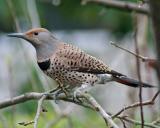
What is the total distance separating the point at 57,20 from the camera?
8.95 m

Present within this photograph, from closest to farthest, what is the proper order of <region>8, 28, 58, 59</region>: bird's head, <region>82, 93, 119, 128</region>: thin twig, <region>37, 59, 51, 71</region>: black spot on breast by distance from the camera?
<region>82, 93, 119, 128</region>: thin twig → <region>37, 59, 51, 71</region>: black spot on breast → <region>8, 28, 58, 59</region>: bird's head

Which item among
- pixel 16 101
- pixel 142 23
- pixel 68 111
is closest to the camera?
pixel 16 101

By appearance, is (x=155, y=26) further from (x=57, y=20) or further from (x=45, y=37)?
(x=57, y=20)

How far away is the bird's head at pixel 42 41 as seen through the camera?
3.66m

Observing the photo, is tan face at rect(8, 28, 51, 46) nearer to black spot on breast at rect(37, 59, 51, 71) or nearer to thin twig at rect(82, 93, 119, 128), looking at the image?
black spot on breast at rect(37, 59, 51, 71)

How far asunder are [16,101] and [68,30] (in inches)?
243

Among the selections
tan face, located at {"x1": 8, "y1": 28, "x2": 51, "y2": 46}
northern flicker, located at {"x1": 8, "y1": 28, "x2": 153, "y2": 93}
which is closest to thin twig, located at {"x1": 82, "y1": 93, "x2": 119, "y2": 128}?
northern flicker, located at {"x1": 8, "y1": 28, "x2": 153, "y2": 93}

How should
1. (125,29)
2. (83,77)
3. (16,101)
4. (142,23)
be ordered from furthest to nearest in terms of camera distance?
1. (125,29)
2. (142,23)
3. (83,77)
4. (16,101)

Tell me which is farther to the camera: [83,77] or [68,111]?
[68,111]

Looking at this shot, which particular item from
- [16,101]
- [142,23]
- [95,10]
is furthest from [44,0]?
[16,101]

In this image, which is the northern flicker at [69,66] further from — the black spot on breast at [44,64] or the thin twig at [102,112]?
the thin twig at [102,112]

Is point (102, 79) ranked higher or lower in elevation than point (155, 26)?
lower

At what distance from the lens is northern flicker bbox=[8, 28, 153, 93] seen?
3.58m

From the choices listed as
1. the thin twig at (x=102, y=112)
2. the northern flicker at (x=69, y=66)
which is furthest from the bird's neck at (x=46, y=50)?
the thin twig at (x=102, y=112)
